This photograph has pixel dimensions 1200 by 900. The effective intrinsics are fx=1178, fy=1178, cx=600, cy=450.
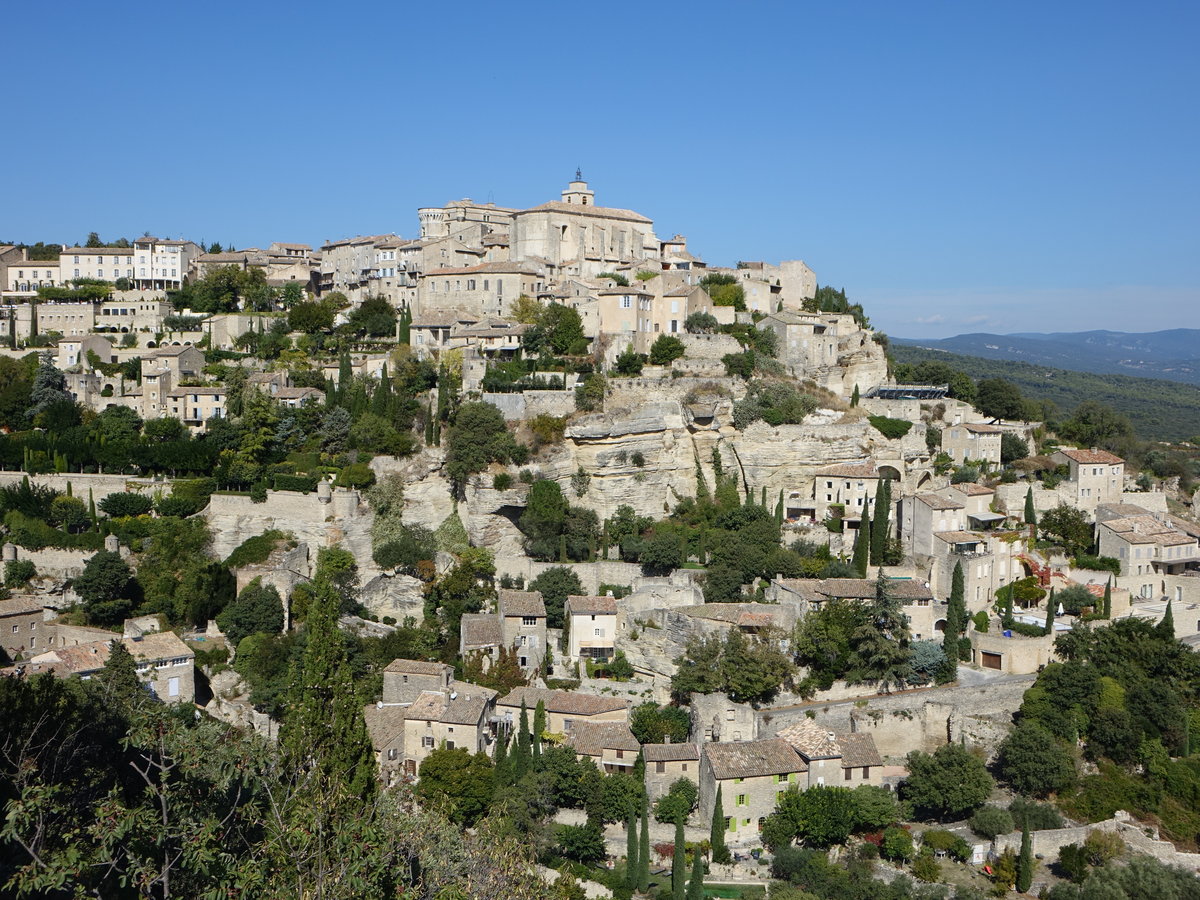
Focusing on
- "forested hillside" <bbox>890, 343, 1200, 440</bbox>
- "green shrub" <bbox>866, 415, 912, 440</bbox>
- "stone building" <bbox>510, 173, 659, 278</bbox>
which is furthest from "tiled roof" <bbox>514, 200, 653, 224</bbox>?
"forested hillside" <bbox>890, 343, 1200, 440</bbox>

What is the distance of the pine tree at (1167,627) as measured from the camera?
112 ft

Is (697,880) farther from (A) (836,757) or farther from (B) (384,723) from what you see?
(B) (384,723)

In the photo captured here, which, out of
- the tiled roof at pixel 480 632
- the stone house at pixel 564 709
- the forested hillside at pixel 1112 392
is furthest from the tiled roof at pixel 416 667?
the forested hillside at pixel 1112 392

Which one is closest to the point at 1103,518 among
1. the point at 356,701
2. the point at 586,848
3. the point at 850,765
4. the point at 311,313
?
the point at 850,765

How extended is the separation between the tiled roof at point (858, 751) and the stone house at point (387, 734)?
11.4 meters

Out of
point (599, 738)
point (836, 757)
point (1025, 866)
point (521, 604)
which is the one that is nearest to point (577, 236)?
point (521, 604)

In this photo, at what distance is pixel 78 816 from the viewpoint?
16328 mm

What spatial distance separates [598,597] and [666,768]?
22.0ft

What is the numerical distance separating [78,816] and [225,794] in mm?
1952

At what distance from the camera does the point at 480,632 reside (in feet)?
114

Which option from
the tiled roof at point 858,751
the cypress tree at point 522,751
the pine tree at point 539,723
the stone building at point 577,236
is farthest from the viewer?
the stone building at point 577,236

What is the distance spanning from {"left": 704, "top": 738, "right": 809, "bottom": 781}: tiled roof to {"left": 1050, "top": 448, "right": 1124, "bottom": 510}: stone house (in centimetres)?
1743

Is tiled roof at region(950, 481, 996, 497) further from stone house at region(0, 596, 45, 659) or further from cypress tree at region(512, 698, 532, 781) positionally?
stone house at region(0, 596, 45, 659)

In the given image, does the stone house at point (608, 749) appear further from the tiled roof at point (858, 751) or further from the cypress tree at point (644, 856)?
the tiled roof at point (858, 751)
